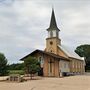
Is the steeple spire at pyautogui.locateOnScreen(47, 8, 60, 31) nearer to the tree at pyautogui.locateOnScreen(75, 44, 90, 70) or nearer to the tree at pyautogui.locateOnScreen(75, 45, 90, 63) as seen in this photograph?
the tree at pyautogui.locateOnScreen(75, 44, 90, 70)

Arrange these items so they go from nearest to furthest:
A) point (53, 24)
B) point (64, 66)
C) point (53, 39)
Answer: point (64, 66) < point (53, 39) < point (53, 24)

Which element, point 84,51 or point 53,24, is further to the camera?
point 84,51

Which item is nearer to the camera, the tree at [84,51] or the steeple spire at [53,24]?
the steeple spire at [53,24]

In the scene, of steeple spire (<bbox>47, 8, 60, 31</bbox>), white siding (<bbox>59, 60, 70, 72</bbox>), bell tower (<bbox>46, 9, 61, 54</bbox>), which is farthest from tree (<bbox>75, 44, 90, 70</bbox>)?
white siding (<bbox>59, 60, 70, 72</bbox>)

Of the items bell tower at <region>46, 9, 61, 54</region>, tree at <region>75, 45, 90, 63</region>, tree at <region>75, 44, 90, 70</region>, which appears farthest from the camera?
tree at <region>75, 45, 90, 63</region>

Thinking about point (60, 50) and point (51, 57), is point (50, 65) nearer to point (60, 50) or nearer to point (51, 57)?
point (51, 57)

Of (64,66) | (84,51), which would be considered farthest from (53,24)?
(84,51)

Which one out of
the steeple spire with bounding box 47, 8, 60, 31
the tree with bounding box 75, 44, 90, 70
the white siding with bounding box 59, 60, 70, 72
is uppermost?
the steeple spire with bounding box 47, 8, 60, 31

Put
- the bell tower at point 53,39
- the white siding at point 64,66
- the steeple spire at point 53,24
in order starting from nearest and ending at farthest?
the white siding at point 64,66, the bell tower at point 53,39, the steeple spire at point 53,24

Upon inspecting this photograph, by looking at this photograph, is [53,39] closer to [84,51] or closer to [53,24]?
[53,24]

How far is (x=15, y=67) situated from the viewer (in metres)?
64.1

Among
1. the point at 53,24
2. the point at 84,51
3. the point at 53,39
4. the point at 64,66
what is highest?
the point at 53,24

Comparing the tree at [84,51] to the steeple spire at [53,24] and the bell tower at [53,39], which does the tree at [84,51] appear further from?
the bell tower at [53,39]

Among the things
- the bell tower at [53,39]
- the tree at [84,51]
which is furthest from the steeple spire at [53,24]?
the tree at [84,51]
